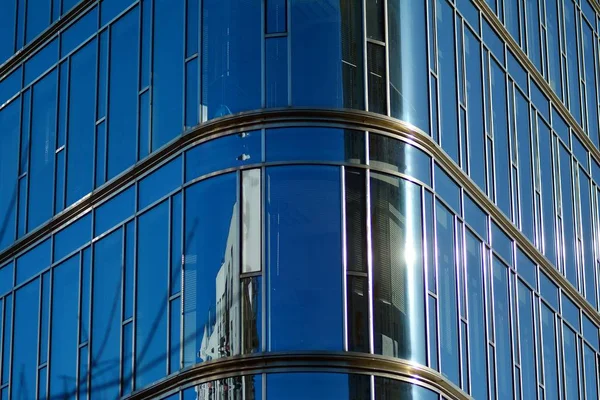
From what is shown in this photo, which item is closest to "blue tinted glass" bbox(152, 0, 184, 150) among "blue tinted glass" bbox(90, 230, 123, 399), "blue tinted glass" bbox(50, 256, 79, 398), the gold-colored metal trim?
"blue tinted glass" bbox(90, 230, 123, 399)

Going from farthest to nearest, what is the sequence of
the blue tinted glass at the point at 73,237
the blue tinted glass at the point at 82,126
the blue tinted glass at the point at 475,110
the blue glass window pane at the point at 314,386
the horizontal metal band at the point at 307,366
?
1. the blue tinted glass at the point at 82,126
2. the blue tinted glass at the point at 475,110
3. the blue tinted glass at the point at 73,237
4. the horizontal metal band at the point at 307,366
5. the blue glass window pane at the point at 314,386

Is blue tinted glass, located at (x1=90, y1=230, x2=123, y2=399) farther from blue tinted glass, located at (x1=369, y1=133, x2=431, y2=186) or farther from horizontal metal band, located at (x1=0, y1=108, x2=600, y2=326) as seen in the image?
blue tinted glass, located at (x1=369, y1=133, x2=431, y2=186)

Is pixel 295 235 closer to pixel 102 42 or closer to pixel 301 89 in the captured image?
pixel 301 89

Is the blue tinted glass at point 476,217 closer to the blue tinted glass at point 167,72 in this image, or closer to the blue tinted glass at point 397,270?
the blue tinted glass at point 397,270

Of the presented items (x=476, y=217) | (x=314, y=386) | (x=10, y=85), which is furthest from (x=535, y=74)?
(x=314, y=386)

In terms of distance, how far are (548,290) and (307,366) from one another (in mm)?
9692

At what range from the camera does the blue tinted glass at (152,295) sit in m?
32.8

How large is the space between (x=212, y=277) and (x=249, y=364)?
71.2 inches

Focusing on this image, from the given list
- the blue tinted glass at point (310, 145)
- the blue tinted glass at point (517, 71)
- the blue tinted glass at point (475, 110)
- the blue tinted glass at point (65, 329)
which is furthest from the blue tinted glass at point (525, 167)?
the blue tinted glass at point (65, 329)

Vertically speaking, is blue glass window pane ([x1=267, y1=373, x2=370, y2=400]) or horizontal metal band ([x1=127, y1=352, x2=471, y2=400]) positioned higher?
horizontal metal band ([x1=127, y1=352, x2=471, y2=400])

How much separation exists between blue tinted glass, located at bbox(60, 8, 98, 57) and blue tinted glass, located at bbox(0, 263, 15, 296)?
439 cm

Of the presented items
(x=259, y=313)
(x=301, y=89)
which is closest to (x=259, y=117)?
(x=301, y=89)

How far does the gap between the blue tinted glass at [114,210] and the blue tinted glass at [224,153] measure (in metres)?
2.07

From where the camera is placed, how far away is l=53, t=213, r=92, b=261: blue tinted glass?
118ft
